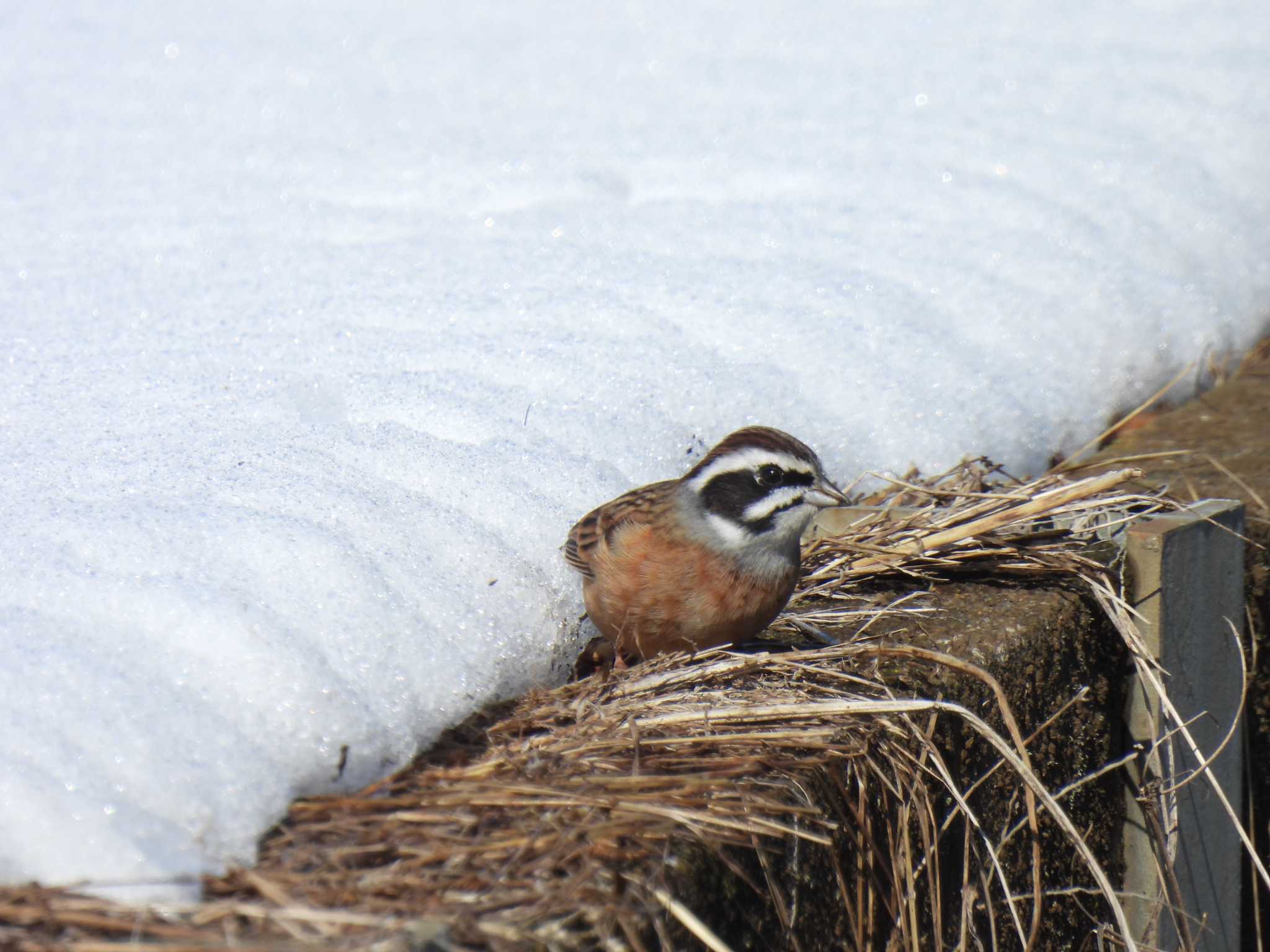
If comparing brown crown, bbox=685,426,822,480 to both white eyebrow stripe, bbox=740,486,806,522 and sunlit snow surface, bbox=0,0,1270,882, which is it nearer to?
white eyebrow stripe, bbox=740,486,806,522

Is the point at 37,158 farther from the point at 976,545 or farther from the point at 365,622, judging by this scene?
the point at 976,545

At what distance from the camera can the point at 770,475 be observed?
368 cm

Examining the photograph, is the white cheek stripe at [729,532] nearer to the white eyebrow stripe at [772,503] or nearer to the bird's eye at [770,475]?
the white eyebrow stripe at [772,503]

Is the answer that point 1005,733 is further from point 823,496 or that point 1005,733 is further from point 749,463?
point 749,463

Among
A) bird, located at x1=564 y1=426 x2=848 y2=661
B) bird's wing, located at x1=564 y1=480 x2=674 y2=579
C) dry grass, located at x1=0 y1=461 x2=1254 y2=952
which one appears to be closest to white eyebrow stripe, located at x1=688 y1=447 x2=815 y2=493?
bird, located at x1=564 y1=426 x2=848 y2=661

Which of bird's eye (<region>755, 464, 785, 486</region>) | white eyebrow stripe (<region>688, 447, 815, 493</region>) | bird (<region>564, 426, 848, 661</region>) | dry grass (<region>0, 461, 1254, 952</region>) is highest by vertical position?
white eyebrow stripe (<region>688, 447, 815, 493</region>)

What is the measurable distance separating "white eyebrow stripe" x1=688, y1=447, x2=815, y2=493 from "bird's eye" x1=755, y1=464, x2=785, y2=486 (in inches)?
0.5

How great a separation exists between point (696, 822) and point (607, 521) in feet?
4.63

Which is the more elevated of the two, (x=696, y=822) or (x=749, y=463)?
(x=749, y=463)

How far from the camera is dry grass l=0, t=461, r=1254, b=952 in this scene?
2.20 m

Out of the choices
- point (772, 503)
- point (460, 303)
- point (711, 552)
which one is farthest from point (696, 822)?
point (460, 303)

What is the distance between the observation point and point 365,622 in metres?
3.16

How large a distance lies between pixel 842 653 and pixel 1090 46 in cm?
602

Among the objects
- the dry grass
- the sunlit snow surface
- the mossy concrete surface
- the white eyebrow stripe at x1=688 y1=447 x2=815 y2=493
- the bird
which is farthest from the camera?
the white eyebrow stripe at x1=688 y1=447 x2=815 y2=493
